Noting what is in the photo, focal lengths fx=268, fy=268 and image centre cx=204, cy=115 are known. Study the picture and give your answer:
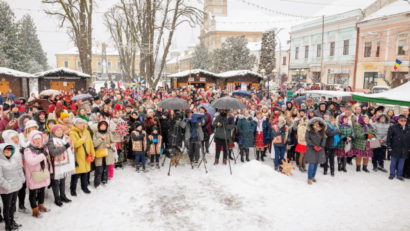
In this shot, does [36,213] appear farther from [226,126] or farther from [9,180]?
[226,126]

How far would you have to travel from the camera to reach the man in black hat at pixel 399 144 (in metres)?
7.27

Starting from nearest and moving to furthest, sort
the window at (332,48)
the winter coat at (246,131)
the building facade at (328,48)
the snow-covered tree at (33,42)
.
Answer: the winter coat at (246,131) → the building facade at (328,48) → the window at (332,48) → the snow-covered tree at (33,42)

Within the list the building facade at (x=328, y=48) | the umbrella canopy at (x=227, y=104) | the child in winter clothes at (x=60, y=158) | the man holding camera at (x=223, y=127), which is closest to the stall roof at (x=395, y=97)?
the umbrella canopy at (x=227, y=104)

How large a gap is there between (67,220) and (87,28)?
20.9 m

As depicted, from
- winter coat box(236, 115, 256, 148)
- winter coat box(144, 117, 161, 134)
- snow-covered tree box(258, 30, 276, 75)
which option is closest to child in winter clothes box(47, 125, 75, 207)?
winter coat box(144, 117, 161, 134)

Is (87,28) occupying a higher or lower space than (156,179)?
higher

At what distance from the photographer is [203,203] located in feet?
19.2

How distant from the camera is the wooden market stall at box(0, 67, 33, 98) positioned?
21.4m

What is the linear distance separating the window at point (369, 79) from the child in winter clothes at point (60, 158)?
32374 mm

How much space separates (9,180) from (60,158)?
3.35 ft

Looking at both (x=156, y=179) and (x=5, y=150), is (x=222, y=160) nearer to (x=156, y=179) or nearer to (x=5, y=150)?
(x=156, y=179)

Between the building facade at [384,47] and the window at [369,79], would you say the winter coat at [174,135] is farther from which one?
the window at [369,79]

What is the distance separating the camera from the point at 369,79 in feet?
102

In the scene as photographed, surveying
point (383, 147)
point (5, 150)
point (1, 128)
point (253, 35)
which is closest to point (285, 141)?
point (383, 147)
